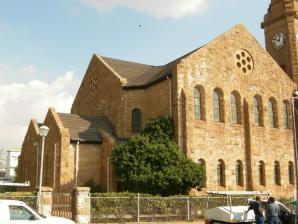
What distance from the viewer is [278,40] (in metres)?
42.0

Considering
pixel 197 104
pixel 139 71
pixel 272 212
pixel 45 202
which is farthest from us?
pixel 139 71

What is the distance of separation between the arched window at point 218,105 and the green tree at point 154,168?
5513mm

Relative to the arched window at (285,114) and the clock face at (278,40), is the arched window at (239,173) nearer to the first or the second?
the arched window at (285,114)

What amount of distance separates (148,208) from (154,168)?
5072 millimetres

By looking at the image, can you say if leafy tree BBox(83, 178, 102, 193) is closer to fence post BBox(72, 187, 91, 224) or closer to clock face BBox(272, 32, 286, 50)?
fence post BBox(72, 187, 91, 224)

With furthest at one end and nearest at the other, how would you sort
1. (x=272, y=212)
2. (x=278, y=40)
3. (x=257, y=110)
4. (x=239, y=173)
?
(x=278, y=40) → (x=257, y=110) → (x=239, y=173) → (x=272, y=212)

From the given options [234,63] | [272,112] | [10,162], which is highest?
[234,63]

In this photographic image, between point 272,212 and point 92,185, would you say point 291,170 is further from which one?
point 272,212

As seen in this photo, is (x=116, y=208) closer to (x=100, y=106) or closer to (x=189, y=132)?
(x=189, y=132)

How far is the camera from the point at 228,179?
101 ft

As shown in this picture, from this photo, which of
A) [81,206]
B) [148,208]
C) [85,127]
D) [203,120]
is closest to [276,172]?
[203,120]

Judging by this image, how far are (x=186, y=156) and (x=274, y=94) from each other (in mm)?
12056

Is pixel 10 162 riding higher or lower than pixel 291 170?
higher

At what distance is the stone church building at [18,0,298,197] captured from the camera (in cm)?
2967
